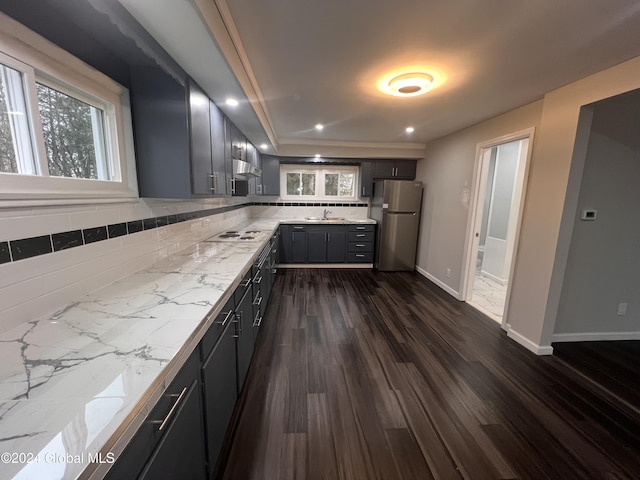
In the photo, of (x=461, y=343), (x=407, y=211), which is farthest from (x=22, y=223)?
(x=407, y=211)

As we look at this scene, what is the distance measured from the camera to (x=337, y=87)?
87.1 inches

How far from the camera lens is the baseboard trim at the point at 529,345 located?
227 centimetres

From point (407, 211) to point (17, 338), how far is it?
178 inches

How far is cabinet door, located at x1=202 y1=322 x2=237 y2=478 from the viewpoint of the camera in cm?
111

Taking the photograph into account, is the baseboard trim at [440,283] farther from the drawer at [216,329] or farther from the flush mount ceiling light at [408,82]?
the drawer at [216,329]

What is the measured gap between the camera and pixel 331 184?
16.8 feet

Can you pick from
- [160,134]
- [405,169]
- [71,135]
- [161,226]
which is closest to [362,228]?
[405,169]

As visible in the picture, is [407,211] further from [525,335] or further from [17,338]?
[17,338]

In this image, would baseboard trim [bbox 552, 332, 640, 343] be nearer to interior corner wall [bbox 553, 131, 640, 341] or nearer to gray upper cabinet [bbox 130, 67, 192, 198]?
interior corner wall [bbox 553, 131, 640, 341]

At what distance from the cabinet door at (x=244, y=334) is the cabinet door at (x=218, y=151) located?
978mm

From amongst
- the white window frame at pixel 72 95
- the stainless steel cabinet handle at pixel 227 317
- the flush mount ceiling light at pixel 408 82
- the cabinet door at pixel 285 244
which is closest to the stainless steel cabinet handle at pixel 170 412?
the stainless steel cabinet handle at pixel 227 317

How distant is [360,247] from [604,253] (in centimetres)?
306

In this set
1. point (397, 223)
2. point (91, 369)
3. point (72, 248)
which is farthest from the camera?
point (397, 223)

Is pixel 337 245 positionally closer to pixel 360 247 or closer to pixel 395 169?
pixel 360 247
